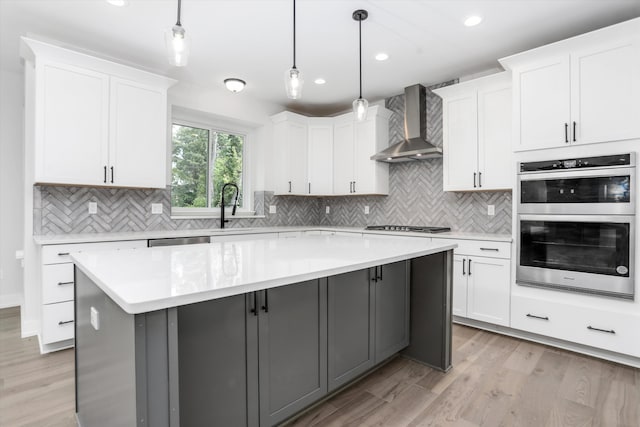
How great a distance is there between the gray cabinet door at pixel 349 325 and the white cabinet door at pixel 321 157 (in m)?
2.81

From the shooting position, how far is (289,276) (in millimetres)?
1188

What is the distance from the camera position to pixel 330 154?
469 centimetres

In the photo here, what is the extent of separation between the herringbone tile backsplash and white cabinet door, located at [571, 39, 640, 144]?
1.05 metres

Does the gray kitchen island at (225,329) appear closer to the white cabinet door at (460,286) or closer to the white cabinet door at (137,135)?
the white cabinet door at (460,286)

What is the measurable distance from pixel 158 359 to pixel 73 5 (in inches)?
107

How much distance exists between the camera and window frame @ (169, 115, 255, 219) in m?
3.94

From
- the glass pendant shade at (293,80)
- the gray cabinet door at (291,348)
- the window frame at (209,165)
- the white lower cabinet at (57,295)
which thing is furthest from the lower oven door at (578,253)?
the white lower cabinet at (57,295)

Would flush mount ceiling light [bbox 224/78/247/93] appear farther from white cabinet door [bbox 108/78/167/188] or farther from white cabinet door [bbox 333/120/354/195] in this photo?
white cabinet door [bbox 333/120/354/195]

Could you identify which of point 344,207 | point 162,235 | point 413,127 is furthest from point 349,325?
point 344,207

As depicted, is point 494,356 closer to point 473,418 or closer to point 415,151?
point 473,418

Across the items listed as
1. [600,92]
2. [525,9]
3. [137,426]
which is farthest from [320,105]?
[137,426]

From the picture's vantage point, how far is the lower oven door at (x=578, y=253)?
2.34 m

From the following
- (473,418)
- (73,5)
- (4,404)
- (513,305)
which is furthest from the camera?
(513,305)

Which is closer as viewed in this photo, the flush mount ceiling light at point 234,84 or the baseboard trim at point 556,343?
the baseboard trim at point 556,343
